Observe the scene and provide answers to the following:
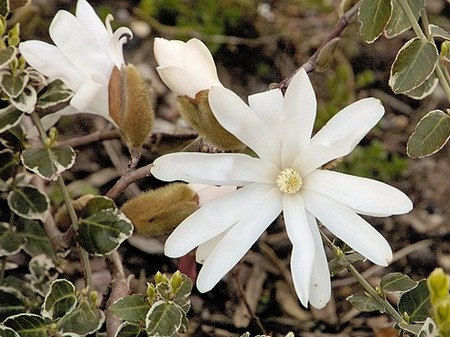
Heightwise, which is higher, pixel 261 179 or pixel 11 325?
pixel 261 179

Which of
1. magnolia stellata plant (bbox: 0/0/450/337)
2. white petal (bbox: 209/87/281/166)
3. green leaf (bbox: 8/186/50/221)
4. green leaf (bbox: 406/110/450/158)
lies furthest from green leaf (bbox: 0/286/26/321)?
green leaf (bbox: 406/110/450/158)

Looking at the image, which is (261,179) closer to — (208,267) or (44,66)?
(208,267)

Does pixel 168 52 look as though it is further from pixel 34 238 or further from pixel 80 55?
pixel 34 238

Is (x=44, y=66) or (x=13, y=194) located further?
(x=13, y=194)

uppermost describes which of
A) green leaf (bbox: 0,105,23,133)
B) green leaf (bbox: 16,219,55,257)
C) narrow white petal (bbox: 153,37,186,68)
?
narrow white petal (bbox: 153,37,186,68)

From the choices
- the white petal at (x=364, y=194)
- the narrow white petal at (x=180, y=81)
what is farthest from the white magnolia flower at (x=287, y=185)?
the narrow white petal at (x=180, y=81)

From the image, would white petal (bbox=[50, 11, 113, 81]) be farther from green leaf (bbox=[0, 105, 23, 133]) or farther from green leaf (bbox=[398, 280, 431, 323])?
green leaf (bbox=[398, 280, 431, 323])

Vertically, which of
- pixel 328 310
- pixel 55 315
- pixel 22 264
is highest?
pixel 55 315

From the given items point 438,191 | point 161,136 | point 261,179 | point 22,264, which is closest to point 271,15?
point 438,191
